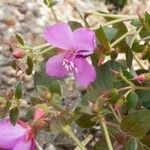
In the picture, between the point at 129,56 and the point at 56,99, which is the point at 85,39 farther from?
the point at 129,56

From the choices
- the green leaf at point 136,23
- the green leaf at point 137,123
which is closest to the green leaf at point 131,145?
the green leaf at point 137,123

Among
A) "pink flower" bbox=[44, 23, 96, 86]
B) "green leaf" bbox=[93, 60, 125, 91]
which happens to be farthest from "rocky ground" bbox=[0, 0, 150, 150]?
"pink flower" bbox=[44, 23, 96, 86]

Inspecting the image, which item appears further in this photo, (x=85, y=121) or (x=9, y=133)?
(x=85, y=121)

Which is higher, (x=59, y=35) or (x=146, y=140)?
(x=59, y=35)

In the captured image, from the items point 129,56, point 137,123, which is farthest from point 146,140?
point 129,56

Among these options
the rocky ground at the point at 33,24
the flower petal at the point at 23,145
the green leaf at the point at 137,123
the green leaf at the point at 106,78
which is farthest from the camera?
the rocky ground at the point at 33,24

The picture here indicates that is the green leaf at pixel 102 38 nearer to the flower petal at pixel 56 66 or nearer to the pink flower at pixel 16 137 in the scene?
the flower petal at pixel 56 66

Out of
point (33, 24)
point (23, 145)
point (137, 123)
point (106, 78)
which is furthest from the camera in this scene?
point (33, 24)

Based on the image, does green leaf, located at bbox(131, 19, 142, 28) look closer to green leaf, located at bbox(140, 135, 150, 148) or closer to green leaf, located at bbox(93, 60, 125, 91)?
green leaf, located at bbox(93, 60, 125, 91)
